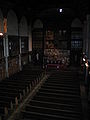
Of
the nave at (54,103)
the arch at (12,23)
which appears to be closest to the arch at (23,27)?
the arch at (12,23)

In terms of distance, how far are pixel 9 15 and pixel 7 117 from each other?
9543mm

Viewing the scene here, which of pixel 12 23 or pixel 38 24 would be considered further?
pixel 38 24

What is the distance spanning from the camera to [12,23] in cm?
1495

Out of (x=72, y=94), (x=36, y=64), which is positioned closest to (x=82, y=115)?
(x=72, y=94)

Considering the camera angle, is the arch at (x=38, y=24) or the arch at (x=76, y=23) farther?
the arch at (x=38, y=24)

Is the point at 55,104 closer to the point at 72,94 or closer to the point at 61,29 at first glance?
the point at 72,94

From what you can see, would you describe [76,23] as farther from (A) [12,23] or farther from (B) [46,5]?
(A) [12,23]

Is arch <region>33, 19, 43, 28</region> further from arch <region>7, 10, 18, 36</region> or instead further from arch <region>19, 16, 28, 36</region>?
arch <region>7, 10, 18, 36</region>

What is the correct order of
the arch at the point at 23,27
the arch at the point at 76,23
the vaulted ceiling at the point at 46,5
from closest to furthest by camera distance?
the vaulted ceiling at the point at 46,5
the arch at the point at 23,27
the arch at the point at 76,23

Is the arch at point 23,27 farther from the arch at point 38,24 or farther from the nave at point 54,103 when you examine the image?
the nave at point 54,103

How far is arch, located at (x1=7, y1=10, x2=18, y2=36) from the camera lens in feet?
47.1

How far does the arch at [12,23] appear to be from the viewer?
47.1 feet

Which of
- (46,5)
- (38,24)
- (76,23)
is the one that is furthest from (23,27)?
(76,23)

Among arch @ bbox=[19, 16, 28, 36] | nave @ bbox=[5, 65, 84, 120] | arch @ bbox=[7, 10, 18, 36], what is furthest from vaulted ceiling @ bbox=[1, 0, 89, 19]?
nave @ bbox=[5, 65, 84, 120]
